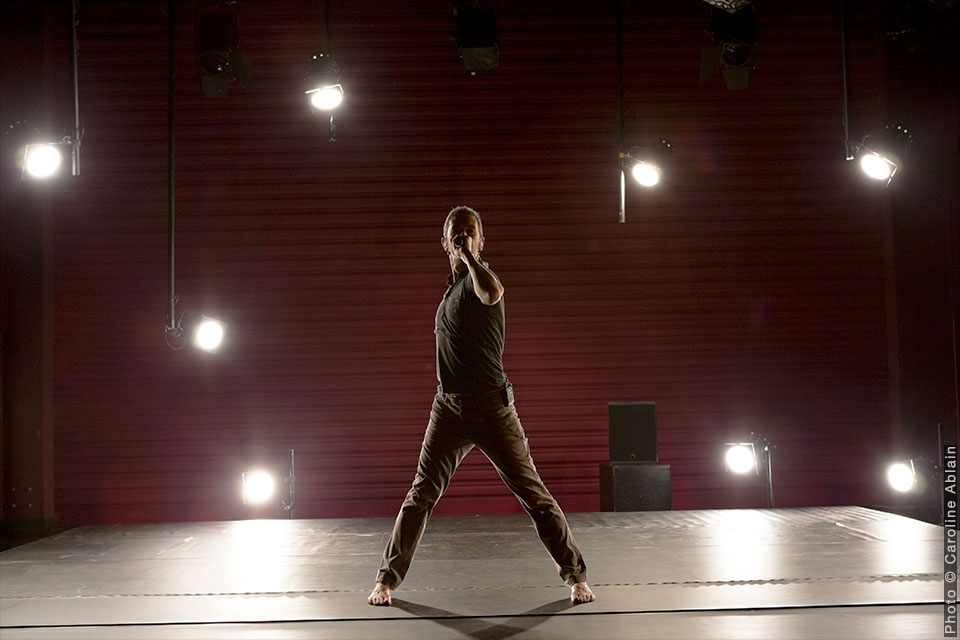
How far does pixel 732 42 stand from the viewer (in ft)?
21.9

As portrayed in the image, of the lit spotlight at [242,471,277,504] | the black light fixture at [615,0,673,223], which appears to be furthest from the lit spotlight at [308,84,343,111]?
the lit spotlight at [242,471,277,504]

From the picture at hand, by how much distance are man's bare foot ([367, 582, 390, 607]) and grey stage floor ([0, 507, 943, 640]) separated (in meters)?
0.04

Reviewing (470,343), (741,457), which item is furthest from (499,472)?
(741,457)

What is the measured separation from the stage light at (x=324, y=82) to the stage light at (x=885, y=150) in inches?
174

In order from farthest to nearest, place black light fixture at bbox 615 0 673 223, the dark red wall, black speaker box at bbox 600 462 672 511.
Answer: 1. the dark red wall
2. black light fixture at bbox 615 0 673 223
3. black speaker box at bbox 600 462 672 511

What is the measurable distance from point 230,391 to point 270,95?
287cm

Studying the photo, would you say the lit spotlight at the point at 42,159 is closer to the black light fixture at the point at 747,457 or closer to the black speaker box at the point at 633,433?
the black speaker box at the point at 633,433

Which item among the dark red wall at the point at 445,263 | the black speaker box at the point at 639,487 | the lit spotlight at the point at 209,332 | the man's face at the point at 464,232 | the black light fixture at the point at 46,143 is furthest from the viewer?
the dark red wall at the point at 445,263

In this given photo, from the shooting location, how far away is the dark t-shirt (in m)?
3.71

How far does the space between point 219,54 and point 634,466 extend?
4.88 meters

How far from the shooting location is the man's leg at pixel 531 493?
3711 mm

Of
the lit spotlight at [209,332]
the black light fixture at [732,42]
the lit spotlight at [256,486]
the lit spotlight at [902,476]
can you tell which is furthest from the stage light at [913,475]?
the lit spotlight at [209,332]

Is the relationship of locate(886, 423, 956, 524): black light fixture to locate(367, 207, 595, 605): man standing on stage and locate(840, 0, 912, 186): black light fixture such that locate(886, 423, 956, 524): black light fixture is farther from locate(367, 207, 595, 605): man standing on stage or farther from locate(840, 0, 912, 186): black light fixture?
locate(367, 207, 595, 605): man standing on stage

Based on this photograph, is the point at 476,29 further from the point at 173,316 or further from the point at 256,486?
the point at 256,486
